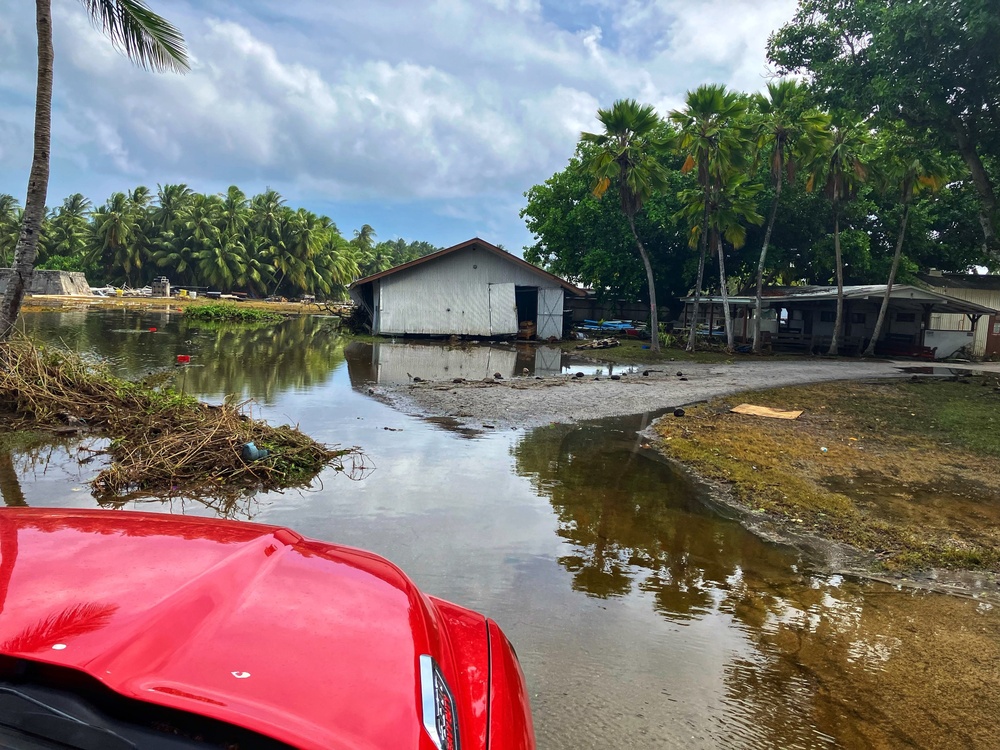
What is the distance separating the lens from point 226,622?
1.77m

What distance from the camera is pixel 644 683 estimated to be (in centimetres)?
346

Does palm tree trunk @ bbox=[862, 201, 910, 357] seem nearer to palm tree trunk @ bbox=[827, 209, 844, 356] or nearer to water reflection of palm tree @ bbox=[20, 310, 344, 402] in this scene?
palm tree trunk @ bbox=[827, 209, 844, 356]

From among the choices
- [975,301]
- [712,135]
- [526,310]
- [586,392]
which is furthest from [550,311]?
[975,301]

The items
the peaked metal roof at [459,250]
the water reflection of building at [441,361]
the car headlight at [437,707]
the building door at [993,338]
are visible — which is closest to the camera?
the car headlight at [437,707]

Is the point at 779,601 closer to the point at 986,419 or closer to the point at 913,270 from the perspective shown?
the point at 986,419

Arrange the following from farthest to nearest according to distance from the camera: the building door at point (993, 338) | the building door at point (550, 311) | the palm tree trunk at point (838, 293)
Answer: the building door at point (550, 311)
the building door at point (993, 338)
the palm tree trunk at point (838, 293)

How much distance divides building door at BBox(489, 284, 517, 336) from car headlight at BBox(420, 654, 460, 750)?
2906cm

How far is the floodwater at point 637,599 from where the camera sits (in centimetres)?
321

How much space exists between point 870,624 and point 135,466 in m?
6.29

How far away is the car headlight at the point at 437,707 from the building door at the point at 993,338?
31.5 meters

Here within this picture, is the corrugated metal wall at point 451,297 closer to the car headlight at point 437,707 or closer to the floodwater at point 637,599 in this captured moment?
the floodwater at point 637,599

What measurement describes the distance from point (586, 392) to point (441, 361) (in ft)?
24.1

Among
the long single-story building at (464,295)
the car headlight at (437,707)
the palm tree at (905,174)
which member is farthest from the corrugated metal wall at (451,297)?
the car headlight at (437,707)

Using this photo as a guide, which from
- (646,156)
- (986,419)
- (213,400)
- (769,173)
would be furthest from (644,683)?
(769,173)
